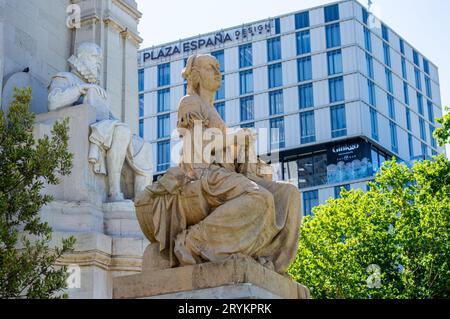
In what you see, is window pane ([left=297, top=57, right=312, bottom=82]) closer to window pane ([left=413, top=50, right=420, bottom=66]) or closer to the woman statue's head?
window pane ([left=413, top=50, right=420, bottom=66])

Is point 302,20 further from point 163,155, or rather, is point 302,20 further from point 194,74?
point 194,74

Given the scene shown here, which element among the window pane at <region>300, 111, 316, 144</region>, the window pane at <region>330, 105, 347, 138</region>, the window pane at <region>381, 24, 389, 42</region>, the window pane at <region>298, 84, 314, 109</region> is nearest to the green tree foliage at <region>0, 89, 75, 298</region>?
the window pane at <region>330, 105, 347, 138</region>

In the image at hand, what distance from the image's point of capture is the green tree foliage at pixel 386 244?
27.0 metres

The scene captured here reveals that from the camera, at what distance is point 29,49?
59.5 ft

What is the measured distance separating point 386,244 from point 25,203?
17983 millimetres

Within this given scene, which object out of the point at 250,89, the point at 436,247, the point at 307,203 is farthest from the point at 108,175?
the point at 250,89

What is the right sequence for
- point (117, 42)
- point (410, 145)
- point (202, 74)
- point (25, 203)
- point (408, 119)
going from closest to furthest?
point (202, 74), point (25, 203), point (117, 42), point (410, 145), point (408, 119)

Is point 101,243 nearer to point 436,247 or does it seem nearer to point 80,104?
point 80,104

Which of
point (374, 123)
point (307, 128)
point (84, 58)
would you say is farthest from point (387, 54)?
point (84, 58)

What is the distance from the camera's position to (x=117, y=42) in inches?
802

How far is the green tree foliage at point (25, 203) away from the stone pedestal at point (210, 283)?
80.0 inches

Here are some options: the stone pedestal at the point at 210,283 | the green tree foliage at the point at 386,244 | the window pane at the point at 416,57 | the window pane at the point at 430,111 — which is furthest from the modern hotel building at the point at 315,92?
the stone pedestal at the point at 210,283

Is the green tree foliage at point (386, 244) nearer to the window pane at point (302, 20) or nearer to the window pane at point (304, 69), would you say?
the window pane at point (304, 69)

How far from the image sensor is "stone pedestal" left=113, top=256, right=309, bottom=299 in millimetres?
9375
